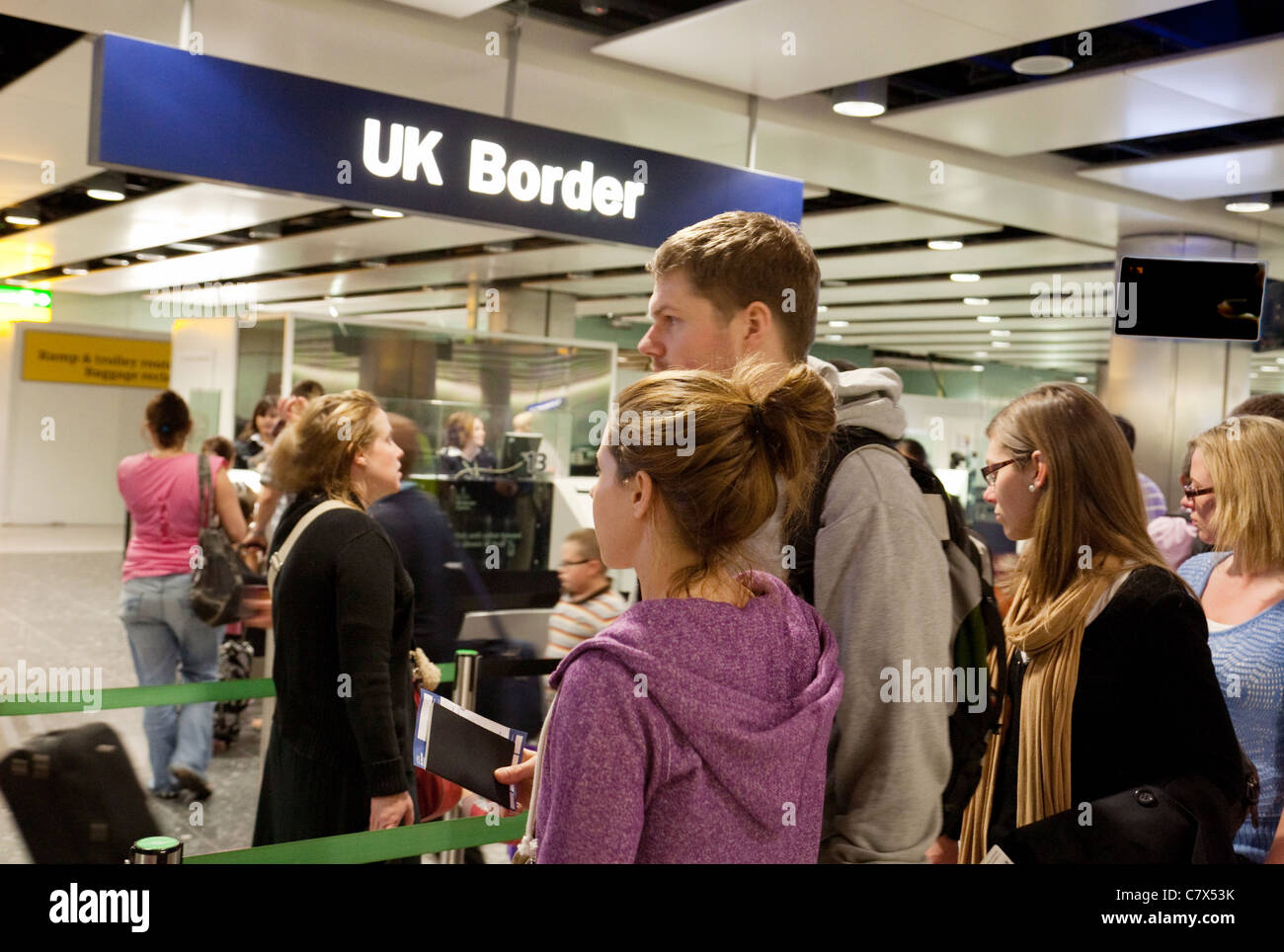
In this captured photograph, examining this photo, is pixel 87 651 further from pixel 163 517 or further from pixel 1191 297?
pixel 1191 297

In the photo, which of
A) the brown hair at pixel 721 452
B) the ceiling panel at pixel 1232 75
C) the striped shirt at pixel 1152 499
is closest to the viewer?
the brown hair at pixel 721 452

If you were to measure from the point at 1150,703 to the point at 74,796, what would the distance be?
2.22 m

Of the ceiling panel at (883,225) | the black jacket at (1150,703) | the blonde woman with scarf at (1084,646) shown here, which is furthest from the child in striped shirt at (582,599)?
the ceiling panel at (883,225)

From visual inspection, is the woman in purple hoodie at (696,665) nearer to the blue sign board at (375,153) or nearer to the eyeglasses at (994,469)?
the eyeglasses at (994,469)

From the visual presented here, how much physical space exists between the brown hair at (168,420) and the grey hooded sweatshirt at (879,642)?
4.26m

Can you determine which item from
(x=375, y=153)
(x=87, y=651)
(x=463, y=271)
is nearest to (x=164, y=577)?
(x=375, y=153)

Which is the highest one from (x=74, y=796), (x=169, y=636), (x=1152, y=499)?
(x=1152, y=499)

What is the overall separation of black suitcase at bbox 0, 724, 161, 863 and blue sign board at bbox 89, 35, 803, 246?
5.17 feet

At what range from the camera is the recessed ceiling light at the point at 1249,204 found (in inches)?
271

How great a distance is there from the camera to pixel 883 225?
27.2ft

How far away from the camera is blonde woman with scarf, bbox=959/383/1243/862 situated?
1.87m

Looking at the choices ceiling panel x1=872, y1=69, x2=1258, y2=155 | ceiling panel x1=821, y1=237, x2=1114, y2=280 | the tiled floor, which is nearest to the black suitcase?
the tiled floor

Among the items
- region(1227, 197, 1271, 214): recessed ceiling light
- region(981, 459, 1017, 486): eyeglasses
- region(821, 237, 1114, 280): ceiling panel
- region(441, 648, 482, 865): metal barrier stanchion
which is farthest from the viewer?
region(821, 237, 1114, 280): ceiling panel

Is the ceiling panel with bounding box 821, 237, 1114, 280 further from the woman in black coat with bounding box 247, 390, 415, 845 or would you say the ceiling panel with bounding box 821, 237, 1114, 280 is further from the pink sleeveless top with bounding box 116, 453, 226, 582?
the woman in black coat with bounding box 247, 390, 415, 845
